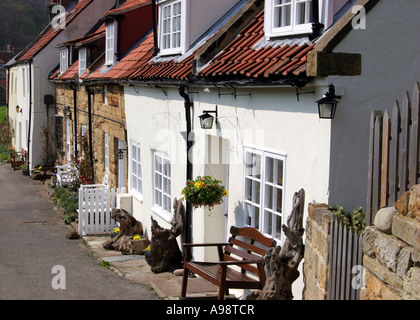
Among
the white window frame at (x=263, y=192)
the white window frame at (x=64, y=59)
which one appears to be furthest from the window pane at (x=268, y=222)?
the white window frame at (x=64, y=59)

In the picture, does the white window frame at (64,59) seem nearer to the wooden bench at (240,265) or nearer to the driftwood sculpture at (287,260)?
the wooden bench at (240,265)

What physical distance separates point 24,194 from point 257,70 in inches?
572

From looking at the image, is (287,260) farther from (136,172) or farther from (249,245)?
(136,172)

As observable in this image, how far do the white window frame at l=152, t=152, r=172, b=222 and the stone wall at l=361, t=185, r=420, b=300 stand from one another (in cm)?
615

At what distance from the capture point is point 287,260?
241 inches

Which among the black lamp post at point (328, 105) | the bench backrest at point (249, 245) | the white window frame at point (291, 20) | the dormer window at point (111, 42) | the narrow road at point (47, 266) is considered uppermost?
the dormer window at point (111, 42)

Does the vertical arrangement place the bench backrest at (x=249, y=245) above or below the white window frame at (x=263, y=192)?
below

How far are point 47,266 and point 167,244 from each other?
2269 mm

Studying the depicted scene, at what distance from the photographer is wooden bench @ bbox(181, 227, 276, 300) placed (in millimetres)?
6598

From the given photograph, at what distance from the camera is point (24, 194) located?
19.4 meters

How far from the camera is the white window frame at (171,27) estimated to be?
10.3m

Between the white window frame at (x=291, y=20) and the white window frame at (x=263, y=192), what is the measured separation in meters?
1.54

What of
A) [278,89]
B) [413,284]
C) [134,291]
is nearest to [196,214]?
[134,291]

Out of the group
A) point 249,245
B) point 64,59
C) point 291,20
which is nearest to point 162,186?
point 249,245
